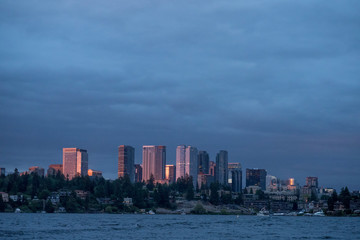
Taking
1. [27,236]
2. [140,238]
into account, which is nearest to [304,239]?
[140,238]

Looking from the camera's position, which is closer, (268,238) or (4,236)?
(4,236)

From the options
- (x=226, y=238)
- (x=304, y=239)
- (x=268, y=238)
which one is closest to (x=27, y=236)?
(x=226, y=238)

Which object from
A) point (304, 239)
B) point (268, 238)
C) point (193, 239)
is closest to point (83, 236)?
point (193, 239)

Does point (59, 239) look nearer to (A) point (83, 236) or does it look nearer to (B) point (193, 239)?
(A) point (83, 236)

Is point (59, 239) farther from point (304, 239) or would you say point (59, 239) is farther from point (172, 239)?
point (304, 239)

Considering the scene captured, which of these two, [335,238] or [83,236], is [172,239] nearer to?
[83,236]

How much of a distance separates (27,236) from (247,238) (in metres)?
41.2

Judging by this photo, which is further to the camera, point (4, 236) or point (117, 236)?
point (117, 236)

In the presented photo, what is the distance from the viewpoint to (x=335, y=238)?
356ft

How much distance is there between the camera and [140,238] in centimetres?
10162

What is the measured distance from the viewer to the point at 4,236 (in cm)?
9675

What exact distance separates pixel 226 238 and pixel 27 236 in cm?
3719

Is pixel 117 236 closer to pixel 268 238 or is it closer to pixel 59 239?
pixel 59 239

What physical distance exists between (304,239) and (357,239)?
10463 mm
